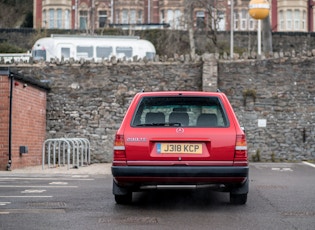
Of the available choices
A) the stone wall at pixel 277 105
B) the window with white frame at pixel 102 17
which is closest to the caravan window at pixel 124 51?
the stone wall at pixel 277 105

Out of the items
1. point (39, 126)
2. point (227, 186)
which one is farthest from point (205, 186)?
point (39, 126)

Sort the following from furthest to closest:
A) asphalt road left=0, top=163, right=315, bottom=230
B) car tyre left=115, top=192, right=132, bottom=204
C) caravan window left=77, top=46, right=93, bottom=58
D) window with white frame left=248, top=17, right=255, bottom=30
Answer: window with white frame left=248, top=17, right=255, bottom=30 → caravan window left=77, top=46, right=93, bottom=58 → car tyre left=115, top=192, right=132, bottom=204 → asphalt road left=0, top=163, right=315, bottom=230

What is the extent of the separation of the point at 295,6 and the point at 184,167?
61.6 metres

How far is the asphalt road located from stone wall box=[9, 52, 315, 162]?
39.5ft

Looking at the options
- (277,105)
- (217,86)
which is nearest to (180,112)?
(217,86)

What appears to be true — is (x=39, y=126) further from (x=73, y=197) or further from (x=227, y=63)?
(x=73, y=197)

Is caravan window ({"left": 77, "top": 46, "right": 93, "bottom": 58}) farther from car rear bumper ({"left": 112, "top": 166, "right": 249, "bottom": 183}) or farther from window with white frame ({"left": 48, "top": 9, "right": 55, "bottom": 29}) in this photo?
window with white frame ({"left": 48, "top": 9, "right": 55, "bottom": 29})

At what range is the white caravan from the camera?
3400 cm

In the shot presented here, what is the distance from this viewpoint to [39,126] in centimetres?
2511

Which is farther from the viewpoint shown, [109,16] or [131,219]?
[109,16]

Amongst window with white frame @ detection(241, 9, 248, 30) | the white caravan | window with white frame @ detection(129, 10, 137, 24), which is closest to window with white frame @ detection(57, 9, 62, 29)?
window with white frame @ detection(129, 10, 137, 24)

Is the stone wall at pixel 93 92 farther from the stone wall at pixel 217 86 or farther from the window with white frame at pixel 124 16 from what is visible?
the window with white frame at pixel 124 16

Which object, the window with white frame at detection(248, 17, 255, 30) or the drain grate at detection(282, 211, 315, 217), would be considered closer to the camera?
the drain grate at detection(282, 211, 315, 217)

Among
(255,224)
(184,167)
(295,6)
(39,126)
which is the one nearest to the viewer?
(255,224)
